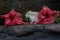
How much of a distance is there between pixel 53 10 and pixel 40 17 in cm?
24

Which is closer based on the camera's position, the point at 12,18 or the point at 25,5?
the point at 12,18

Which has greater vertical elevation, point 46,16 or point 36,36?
point 46,16

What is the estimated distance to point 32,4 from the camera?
3117 mm

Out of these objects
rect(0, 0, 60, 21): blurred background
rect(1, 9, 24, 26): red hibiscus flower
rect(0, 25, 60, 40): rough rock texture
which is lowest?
rect(0, 25, 60, 40): rough rock texture

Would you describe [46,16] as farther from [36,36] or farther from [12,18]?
[12,18]

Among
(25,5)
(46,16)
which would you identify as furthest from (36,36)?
(25,5)

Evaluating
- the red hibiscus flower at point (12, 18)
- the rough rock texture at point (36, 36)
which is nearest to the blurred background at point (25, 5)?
the red hibiscus flower at point (12, 18)

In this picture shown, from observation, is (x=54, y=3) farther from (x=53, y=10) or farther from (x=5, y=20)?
(x=5, y=20)

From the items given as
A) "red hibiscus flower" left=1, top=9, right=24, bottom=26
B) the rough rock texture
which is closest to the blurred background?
"red hibiscus flower" left=1, top=9, right=24, bottom=26

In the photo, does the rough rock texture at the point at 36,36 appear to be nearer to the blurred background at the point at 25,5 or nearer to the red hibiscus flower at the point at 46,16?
the red hibiscus flower at the point at 46,16

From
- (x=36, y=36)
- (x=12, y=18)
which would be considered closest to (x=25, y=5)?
(x=12, y=18)

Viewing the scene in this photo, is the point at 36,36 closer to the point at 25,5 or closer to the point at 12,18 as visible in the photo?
the point at 12,18

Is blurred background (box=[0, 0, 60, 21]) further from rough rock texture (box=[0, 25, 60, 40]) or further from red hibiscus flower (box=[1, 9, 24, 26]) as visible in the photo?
rough rock texture (box=[0, 25, 60, 40])

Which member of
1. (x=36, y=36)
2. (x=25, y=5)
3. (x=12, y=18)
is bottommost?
(x=36, y=36)
